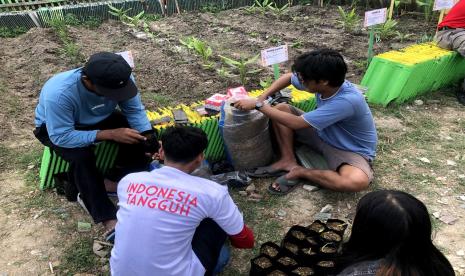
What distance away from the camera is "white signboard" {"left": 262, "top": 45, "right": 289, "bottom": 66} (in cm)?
408

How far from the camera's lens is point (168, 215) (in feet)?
6.44

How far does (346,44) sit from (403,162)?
3.43 meters

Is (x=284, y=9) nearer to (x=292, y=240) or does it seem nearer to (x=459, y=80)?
(x=459, y=80)

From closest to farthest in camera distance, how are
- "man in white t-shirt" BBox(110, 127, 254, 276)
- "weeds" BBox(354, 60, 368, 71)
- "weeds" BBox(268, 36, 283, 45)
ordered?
"man in white t-shirt" BBox(110, 127, 254, 276) < "weeds" BBox(354, 60, 368, 71) < "weeds" BBox(268, 36, 283, 45)

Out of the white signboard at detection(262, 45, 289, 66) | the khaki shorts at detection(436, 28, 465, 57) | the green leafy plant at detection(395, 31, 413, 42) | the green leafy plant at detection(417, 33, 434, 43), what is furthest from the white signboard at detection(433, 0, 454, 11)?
the white signboard at detection(262, 45, 289, 66)

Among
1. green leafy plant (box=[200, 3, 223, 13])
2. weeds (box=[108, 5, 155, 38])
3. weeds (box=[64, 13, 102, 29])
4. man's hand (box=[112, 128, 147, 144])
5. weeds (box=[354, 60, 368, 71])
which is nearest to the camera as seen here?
man's hand (box=[112, 128, 147, 144])

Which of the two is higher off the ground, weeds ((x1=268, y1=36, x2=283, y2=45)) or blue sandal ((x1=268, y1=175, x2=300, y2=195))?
weeds ((x1=268, y1=36, x2=283, y2=45))

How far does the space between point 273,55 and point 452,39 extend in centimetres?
257

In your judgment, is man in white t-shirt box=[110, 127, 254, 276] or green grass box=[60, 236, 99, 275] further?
green grass box=[60, 236, 99, 275]

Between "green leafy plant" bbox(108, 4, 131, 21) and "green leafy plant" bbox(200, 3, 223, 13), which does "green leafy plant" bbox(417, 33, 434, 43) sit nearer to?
"green leafy plant" bbox(200, 3, 223, 13)

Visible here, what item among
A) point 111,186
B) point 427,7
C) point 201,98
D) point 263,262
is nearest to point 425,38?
point 427,7

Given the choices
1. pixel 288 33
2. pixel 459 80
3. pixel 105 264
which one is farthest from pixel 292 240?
pixel 288 33

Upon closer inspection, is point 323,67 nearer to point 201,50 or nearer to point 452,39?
point 452,39

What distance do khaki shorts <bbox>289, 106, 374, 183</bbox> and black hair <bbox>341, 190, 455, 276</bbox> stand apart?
5.44 feet
